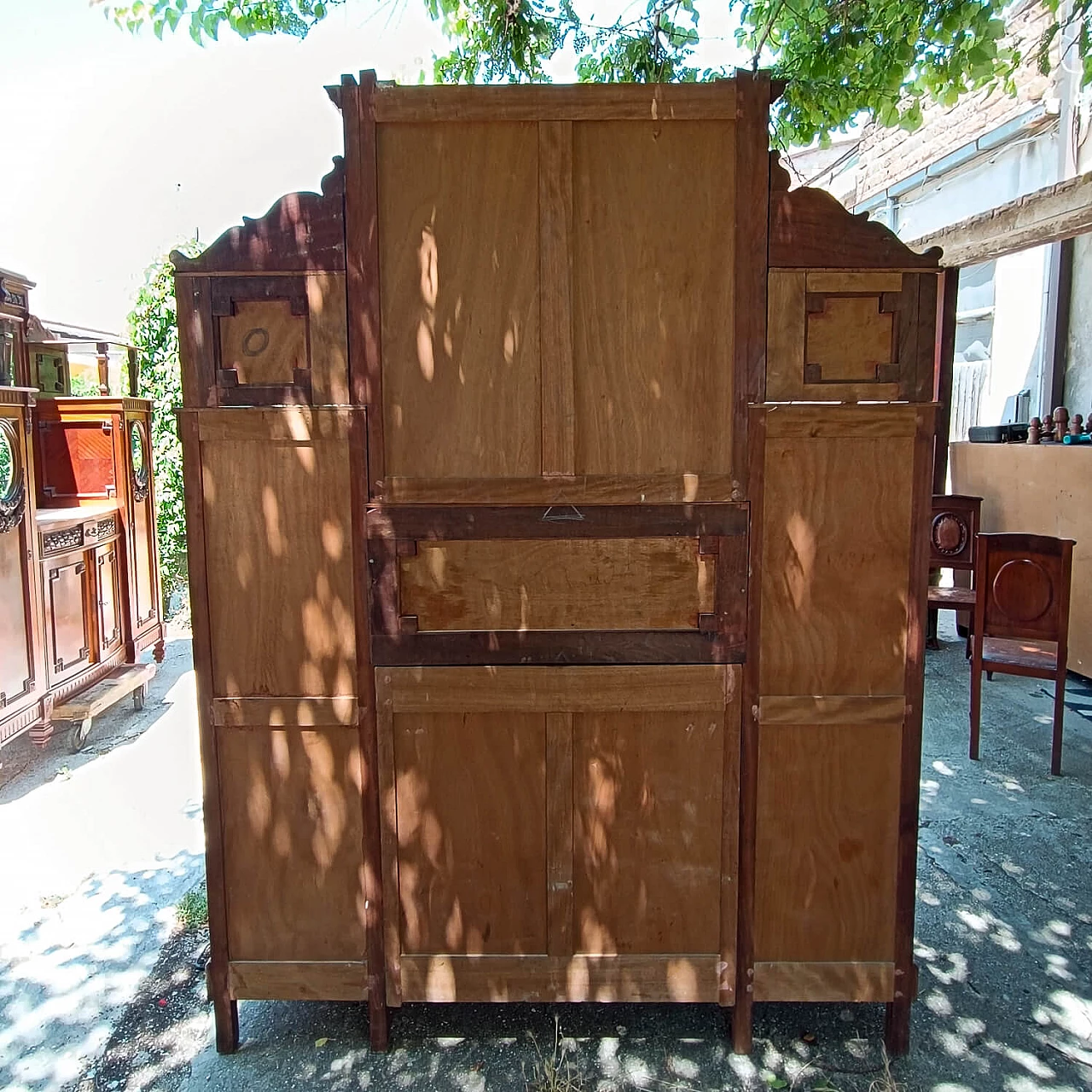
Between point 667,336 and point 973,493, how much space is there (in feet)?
20.7

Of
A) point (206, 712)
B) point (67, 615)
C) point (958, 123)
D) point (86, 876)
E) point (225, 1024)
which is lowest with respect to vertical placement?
point (86, 876)

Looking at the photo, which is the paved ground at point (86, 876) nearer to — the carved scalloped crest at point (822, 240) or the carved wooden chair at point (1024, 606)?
the carved scalloped crest at point (822, 240)

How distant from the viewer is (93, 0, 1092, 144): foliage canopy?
14.2 ft

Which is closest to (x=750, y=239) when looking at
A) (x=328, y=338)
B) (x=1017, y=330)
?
(x=328, y=338)

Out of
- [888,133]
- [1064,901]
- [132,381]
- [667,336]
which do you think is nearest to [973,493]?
[1064,901]

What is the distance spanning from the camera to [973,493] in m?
7.55

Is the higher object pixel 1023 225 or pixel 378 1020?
pixel 1023 225

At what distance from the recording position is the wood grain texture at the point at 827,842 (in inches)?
92.4

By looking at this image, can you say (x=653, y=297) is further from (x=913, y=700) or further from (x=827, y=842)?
(x=827, y=842)

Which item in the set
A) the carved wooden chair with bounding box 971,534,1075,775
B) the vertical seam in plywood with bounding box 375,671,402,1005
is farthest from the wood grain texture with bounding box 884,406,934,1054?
the carved wooden chair with bounding box 971,534,1075,775

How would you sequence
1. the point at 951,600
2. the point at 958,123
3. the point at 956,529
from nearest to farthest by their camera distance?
the point at 951,600, the point at 956,529, the point at 958,123

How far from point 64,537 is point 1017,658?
5.29 meters

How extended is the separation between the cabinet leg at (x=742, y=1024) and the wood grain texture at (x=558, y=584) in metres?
1.05

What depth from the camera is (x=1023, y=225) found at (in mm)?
5559
